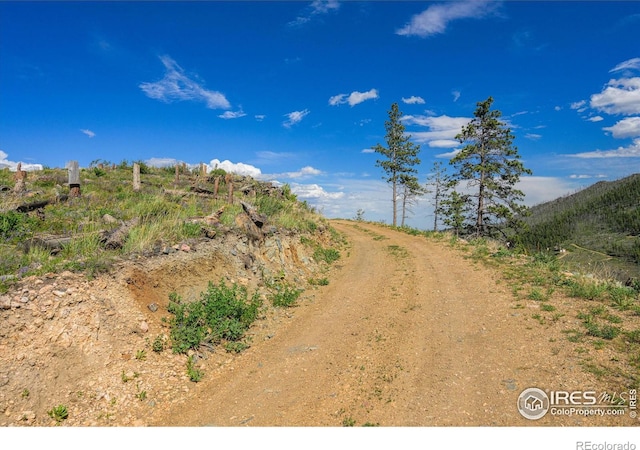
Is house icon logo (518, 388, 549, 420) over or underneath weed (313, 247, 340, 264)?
underneath

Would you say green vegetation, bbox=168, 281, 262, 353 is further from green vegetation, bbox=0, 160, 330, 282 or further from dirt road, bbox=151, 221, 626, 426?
green vegetation, bbox=0, 160, 330, 282

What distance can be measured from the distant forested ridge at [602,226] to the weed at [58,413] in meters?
51.1

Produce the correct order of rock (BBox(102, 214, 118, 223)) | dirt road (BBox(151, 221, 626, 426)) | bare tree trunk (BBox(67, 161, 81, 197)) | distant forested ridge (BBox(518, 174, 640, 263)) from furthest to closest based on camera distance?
distant forested ridge (BBox(518, 174, 640, 263)) < bare tree trunk (BBox(67, 161, 81, 197)) < rock (BBox(102, 214, 118, 223)) < dirt road (BBox(151, 221, 626, 426))

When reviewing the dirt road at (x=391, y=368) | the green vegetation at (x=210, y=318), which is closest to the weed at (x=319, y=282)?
the dirt road at (x=391, y=368)

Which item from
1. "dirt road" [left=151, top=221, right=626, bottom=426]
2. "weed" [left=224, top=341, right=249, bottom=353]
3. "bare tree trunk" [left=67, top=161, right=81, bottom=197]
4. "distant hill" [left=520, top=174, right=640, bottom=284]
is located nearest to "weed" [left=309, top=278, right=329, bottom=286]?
"dirt road" [left=151, top=221, right=626, bottom=426]

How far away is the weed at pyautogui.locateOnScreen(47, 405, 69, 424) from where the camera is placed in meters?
5.17

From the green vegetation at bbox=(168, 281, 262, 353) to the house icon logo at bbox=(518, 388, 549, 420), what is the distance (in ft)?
19.7

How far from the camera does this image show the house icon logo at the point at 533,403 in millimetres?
5043

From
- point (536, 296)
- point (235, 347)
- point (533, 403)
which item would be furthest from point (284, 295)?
point (536, 296)

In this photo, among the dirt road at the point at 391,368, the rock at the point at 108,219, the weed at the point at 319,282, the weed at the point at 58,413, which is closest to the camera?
the weed at the point at 58,413

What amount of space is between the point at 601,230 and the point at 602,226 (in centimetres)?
174

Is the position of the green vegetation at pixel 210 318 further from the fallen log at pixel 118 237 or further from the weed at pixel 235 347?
the fallen log at pixel 118 237

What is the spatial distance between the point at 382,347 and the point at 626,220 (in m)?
67.7

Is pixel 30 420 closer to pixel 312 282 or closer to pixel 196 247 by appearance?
pixel 196 247
